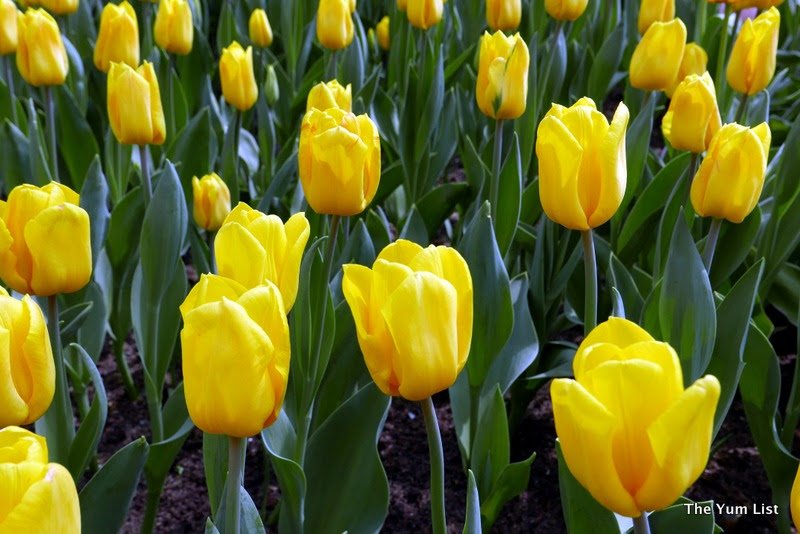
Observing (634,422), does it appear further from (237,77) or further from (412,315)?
(237,77)

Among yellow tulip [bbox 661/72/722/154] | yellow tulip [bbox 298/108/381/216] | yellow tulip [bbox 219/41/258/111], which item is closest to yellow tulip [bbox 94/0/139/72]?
yellow tulip [bbox 219/41/258/111]

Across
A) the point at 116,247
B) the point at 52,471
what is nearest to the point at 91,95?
the point at 116,247

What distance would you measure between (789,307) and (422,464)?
2.57ft

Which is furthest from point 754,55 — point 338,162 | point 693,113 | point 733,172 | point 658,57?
point 338,162

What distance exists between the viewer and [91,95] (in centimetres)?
261

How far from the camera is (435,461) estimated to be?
3.11 feet

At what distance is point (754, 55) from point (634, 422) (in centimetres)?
123

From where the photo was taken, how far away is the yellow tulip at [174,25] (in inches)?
81.6

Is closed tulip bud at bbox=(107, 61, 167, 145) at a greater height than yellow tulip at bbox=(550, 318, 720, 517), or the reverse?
yellow tulip at bbox=(550, 318, 720, 517)

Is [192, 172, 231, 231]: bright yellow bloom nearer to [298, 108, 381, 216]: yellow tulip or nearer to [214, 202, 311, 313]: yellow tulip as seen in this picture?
[298, 108, 381, 216]: yellow tulip

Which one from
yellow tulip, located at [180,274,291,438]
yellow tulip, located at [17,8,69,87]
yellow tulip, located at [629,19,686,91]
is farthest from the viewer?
yellow tulip, located at [17,8,69,87]

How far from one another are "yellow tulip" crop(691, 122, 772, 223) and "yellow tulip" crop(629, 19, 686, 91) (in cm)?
51

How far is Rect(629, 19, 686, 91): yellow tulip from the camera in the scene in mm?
1682

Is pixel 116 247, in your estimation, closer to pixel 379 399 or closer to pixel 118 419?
pixel 118 419
